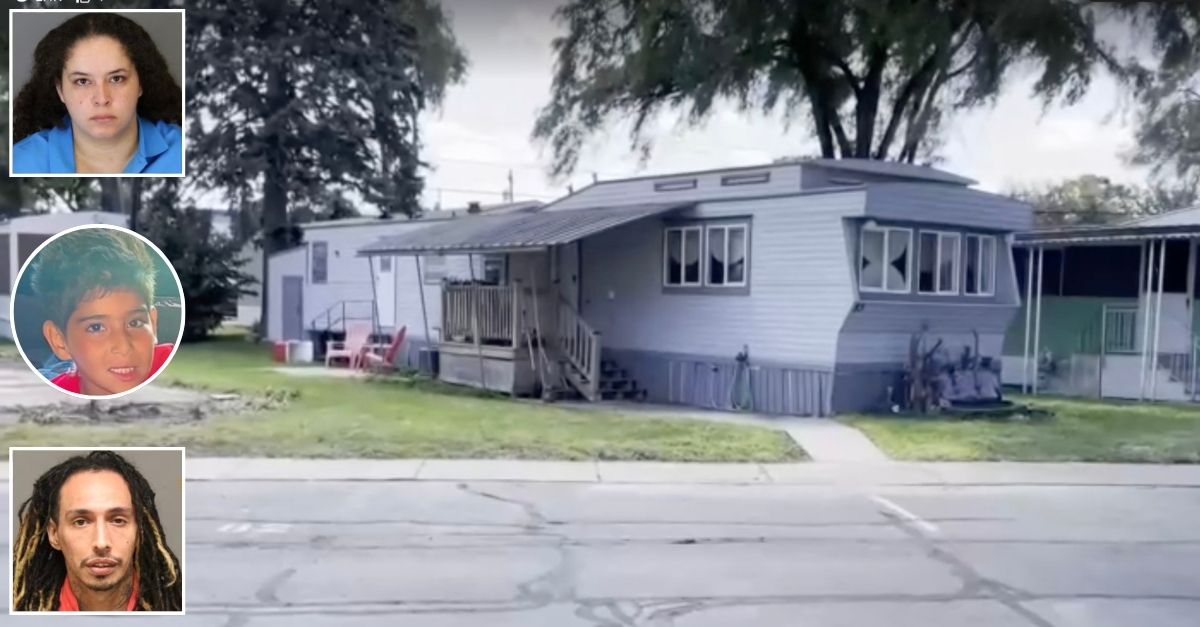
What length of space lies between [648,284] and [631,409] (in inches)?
→ 80.5

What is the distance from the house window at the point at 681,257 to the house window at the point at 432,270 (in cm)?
345

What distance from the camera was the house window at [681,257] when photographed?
11797 mm

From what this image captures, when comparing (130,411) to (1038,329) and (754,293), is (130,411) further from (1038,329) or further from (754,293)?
(1038,329)

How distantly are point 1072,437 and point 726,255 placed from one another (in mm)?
4661

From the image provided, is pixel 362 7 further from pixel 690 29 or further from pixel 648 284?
pixel 648 284

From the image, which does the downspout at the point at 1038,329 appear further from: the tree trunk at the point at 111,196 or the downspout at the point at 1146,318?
the tree trunk at the point at 111,196

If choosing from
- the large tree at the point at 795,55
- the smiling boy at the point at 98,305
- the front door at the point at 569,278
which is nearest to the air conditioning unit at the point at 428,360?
the front door at the point at 569,278

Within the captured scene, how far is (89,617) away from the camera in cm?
310

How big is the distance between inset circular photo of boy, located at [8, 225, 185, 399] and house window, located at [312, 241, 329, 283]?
4.05 metres

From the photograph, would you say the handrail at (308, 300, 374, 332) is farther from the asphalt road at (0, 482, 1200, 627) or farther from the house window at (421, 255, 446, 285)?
the asphalt road at (0, 482, 1200, 627)

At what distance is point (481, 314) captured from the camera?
41.3 feet

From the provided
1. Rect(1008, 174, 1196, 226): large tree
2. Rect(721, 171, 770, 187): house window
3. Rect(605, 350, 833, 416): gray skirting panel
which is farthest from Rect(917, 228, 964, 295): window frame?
Rect(1008, 174, 1196, 226): large tree

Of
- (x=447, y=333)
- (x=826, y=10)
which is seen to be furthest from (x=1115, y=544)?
(x=447, y=333)

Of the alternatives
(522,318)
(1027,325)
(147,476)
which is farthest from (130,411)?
(1027,325)
